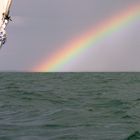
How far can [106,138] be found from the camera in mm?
10914

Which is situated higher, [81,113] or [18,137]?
[81,113]

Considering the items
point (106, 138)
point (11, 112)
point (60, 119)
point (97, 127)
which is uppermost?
point (11, 112)

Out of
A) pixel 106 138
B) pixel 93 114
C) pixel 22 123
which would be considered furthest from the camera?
pixel 93 114

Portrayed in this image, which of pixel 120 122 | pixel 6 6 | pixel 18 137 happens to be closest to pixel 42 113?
pixel 120 122

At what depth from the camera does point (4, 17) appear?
204 inches

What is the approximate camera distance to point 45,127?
42.5 feet

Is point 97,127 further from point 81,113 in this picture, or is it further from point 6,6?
point 6,6

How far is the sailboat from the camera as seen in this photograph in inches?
198

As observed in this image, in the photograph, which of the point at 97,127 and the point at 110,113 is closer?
the point at 97,127

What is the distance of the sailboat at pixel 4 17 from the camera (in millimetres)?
5031

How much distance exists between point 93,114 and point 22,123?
3.93 m

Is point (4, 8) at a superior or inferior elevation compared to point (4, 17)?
superior

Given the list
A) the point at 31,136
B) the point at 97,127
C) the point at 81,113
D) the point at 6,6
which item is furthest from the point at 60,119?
the point at 6,6

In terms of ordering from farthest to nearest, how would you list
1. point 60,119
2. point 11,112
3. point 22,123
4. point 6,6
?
point 11,112 → point 60,119 → point 22,123 → point 6,6
